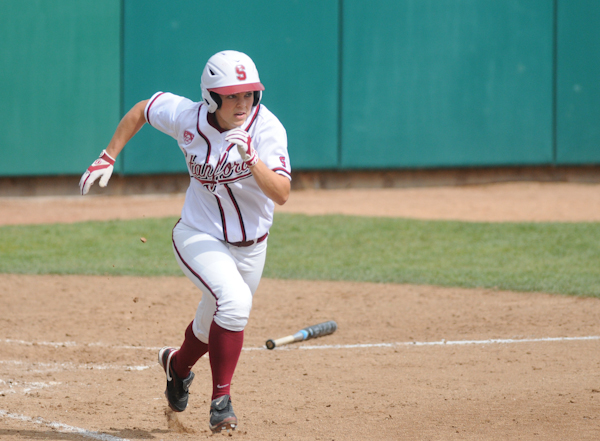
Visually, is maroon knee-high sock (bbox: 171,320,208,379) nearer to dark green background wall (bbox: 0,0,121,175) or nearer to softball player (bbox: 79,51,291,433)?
softball player (bbox: 79,51,291,433)

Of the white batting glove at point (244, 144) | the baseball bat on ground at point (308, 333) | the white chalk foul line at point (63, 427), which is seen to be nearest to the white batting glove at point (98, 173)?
the white batting glove at point (244, 144)

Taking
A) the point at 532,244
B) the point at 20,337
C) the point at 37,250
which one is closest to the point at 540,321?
the point at 532,244

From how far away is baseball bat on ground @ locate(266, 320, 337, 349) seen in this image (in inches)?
223

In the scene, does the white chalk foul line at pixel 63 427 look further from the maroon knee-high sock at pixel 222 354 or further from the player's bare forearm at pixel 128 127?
the player's bare forearm at pixel 128 127

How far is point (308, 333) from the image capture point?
Answer: 588 cm

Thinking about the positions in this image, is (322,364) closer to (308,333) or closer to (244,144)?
(308,333)

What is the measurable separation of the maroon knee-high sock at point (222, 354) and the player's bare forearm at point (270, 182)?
67 cm

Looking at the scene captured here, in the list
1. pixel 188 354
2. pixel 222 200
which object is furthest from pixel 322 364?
pixel 222 200

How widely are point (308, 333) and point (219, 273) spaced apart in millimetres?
2159

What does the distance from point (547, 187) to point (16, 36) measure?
357 inches

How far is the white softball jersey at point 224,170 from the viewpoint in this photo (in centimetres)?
388

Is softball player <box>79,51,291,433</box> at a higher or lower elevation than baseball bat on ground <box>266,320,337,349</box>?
higher

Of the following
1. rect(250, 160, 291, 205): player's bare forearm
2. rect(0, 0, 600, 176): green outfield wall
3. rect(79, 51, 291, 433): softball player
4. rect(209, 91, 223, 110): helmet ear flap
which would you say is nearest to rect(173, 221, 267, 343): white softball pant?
rect(79, 51, 291, 433): softball player

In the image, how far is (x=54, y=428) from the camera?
3.98 metres
